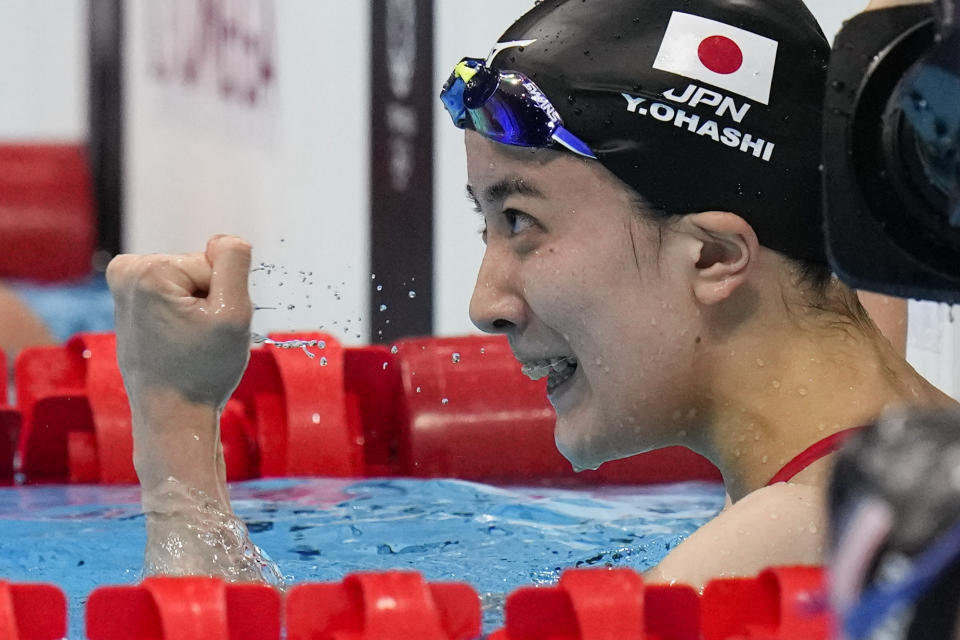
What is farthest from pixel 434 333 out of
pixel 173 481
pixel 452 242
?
pixel 173 481

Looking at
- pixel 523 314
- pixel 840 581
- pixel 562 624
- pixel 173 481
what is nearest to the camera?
pixel 840 581

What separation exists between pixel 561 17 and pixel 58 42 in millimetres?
4561

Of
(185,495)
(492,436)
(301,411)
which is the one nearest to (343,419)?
(301,411)

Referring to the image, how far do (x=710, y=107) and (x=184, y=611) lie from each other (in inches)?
31.5

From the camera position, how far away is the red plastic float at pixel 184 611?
1044 mm

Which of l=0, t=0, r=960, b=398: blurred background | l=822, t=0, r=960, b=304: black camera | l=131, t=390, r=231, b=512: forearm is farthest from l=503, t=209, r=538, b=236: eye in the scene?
l=0, t=0, r=960, b=398: blurred background

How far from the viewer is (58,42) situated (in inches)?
221

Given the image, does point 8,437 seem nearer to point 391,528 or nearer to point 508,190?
point 391,528

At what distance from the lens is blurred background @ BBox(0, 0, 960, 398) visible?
4.75m

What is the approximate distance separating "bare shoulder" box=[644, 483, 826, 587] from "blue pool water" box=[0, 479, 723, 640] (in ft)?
1.90

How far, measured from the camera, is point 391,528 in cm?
248

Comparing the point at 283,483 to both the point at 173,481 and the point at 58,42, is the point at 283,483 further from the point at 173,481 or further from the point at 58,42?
the point at 58,42

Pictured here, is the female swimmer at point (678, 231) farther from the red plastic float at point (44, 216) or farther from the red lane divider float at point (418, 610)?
the red plastic float at point (44, 216)

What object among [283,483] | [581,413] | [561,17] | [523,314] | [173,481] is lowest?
[283,483]
